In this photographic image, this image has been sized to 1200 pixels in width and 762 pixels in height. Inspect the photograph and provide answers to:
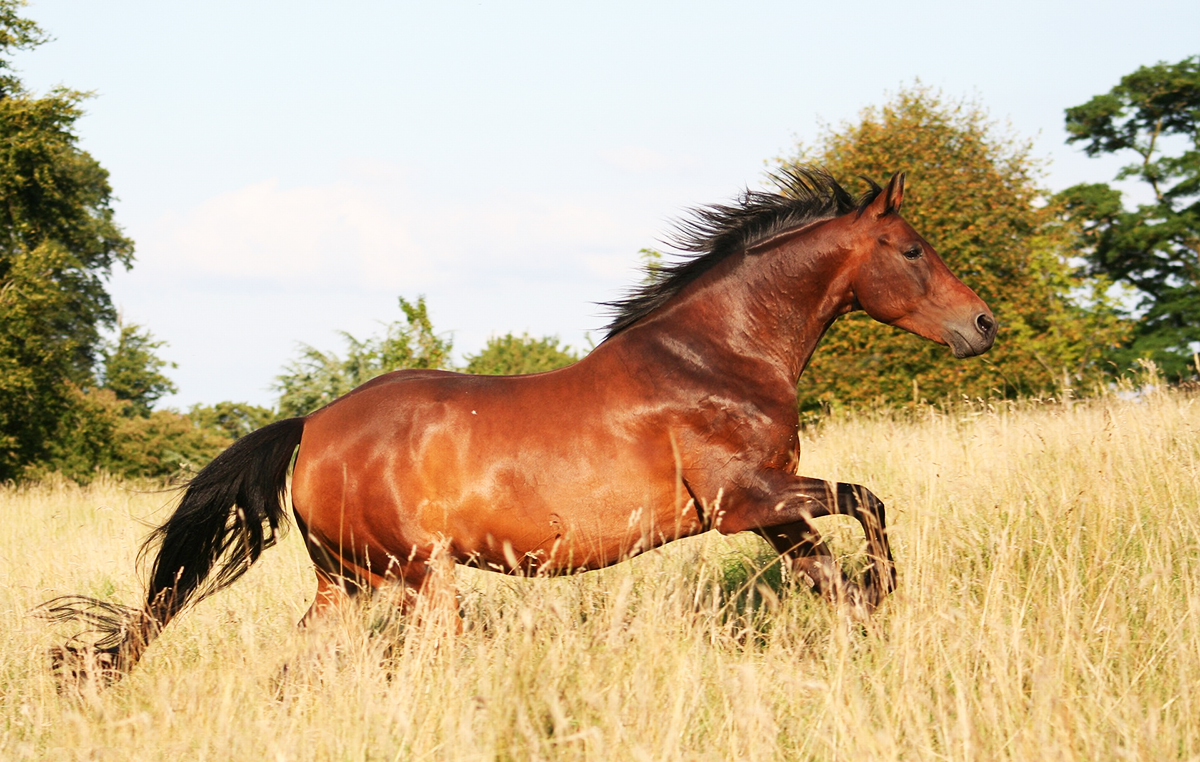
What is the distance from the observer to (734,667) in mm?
3787

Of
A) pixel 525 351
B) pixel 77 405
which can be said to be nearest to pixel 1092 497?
pixel 77 405

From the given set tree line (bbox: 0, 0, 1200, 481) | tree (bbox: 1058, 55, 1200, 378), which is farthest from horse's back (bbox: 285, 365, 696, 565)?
tree (bbox: 1058, 55, 1200, 378)

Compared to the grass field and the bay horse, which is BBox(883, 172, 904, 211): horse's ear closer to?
the bay horse

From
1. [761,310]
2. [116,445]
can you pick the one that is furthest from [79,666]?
[116,445]

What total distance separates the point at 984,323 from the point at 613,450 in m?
1.90

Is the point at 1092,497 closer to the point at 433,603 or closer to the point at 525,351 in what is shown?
the point at 433,603

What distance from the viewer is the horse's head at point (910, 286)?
4.81 meters

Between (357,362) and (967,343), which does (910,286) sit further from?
(357,362)

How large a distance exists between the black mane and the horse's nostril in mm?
778

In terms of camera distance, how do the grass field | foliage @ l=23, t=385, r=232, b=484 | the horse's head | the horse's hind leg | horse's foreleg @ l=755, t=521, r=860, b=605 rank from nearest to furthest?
the grass field < horse's foreleg @ l=755, t=521, r=860, b=605 < the horse's hind leg < the horse's head < foliage @ l=23, t=385, r=232, b=484

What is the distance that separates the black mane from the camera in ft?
16.4

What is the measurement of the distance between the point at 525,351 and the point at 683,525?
37.1m

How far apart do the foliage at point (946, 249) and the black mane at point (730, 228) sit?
959 centimetres

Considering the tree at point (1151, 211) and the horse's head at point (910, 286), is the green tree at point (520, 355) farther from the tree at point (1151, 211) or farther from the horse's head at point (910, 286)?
the horse's head at point (910, 286)
